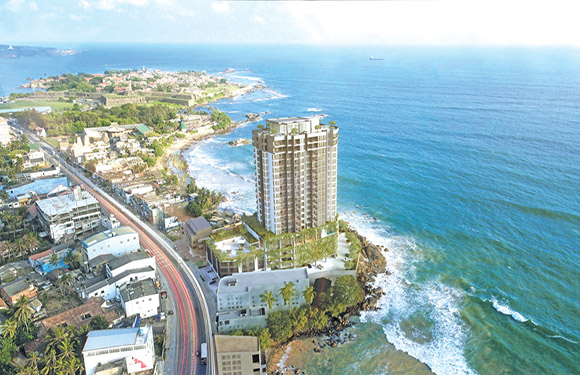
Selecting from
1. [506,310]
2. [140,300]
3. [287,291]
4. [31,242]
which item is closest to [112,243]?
[140,300]

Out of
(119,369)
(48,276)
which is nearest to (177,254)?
(48,276)

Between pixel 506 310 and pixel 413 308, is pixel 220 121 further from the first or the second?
pixel 506 310

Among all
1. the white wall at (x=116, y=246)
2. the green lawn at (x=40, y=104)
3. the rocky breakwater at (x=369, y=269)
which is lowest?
the rocky breakwater at (x=369, y=269)

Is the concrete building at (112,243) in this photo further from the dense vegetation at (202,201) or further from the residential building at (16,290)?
the dense vegetation at (202,201)

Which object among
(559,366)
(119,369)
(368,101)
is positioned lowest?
(559,366)

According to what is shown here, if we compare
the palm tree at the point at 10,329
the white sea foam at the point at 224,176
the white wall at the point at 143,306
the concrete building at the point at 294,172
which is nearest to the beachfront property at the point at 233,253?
the concrete building at the point at 294,172

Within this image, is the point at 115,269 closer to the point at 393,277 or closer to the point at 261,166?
the point at 261,166
